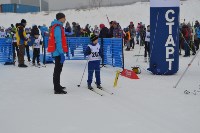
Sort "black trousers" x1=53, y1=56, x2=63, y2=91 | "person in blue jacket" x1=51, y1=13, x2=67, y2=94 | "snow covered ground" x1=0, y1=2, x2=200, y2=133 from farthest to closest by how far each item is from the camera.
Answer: "black trousers" x1=53, y1=56, x2=63, y2=91, "person in blue jacket" x1=51, y1=13, x2=67, y2=94, "snow covered ground" x1=0, y1=2, x2=200, y2=133

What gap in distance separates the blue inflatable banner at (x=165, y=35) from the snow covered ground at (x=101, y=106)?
471mm

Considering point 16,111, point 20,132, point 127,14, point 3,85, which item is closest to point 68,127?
point 20,132

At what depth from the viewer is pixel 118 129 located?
5.18 metres

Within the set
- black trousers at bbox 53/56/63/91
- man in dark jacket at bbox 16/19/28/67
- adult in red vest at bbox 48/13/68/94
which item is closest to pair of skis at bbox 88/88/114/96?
adult in red vest at bbox 48/13/68/94

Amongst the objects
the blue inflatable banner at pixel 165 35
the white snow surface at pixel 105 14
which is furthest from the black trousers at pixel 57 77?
the white snow surface at pixel 105 14

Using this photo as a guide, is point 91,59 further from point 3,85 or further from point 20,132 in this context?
point 20,132

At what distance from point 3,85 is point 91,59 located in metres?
2.78

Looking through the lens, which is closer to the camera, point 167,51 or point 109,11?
point 167,51

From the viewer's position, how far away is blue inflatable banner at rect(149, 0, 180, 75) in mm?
10586

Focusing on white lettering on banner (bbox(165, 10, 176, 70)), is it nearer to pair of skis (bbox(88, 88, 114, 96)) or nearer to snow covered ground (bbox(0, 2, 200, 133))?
snow covered ground (bbox(0, 2, 200, 133))

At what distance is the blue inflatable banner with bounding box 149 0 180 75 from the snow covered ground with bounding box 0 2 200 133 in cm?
47

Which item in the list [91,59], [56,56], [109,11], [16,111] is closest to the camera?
[16,111]

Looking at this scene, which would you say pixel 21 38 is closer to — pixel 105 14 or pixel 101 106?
pixel 101 106

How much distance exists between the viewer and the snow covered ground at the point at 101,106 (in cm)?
533
